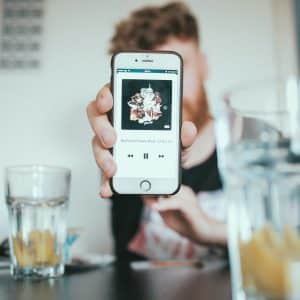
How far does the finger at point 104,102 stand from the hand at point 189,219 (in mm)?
129

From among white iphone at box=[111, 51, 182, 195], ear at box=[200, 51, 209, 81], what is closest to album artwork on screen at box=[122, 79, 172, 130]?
white iphone at box=[111, 51, 182, 195]

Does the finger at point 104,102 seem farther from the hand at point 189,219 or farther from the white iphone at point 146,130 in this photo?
the hand at point 189,219

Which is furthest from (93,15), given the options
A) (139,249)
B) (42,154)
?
(139,249)

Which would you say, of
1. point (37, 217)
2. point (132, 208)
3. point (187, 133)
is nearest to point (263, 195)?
point (187, 133)

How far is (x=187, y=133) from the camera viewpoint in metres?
0.41

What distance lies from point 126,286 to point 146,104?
17cm

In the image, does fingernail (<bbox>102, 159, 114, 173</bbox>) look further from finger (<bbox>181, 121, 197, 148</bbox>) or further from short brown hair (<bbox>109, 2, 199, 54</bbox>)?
short brown hair (<bbox>109, 2, 199, 54</bbox>)

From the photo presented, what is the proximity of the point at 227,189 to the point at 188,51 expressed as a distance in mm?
727

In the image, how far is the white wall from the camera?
0.96 m

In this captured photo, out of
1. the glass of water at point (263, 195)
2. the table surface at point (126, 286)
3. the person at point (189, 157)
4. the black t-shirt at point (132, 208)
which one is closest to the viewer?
the glass of water at point (263, 195)

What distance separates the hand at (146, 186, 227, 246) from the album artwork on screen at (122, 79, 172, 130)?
104 mm

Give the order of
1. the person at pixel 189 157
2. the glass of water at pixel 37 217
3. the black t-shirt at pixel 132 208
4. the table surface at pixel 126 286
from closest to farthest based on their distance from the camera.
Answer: the table surface at pixel 126 286 → the glass of water at pixel 37 217 → the person at pixel 189 157 → the black t-shirt at pixel 132 208

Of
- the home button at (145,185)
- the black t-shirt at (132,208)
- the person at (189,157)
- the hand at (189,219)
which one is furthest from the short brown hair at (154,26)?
the home button at (145,185)

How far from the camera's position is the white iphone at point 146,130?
0.41 meters
